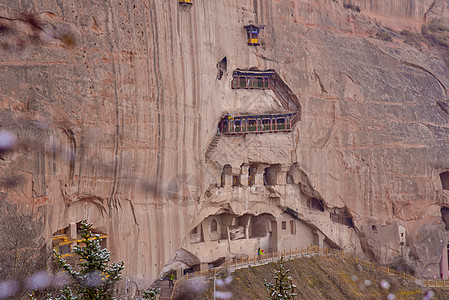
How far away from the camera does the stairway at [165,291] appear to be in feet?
91.9

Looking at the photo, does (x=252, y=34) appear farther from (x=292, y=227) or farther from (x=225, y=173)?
(x=292, y=227)

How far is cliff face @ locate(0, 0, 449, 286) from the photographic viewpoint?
929 inches

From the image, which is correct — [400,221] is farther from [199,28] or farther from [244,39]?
[199,28]

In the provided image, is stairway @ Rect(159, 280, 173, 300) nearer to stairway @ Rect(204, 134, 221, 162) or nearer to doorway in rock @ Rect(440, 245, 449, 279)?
stairway @ Rect(204, 134, 221, 162)

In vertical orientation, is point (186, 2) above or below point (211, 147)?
above

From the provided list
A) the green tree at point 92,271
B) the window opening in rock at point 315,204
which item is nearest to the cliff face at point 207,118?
the window opening in rock at point 315,204

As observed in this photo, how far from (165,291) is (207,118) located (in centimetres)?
821

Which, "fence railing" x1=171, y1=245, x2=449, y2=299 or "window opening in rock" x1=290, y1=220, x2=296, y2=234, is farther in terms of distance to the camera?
"window opening in rock" x1=290, y1=220, x2=296, y2=234

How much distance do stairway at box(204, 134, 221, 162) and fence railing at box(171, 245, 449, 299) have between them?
17.7ft

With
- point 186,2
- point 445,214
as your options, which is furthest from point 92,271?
point 445,214

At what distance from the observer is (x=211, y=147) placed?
→ 103 ft

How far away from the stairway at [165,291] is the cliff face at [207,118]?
57.6 inches

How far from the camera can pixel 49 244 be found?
23.1 m

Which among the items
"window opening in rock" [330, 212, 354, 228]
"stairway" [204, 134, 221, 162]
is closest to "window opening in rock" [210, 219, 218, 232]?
"stairway" [204, 134, 221, 162]
